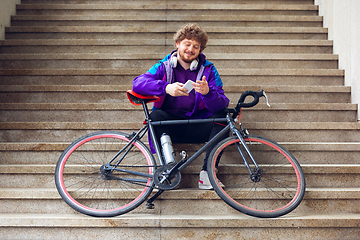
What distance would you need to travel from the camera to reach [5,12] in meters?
3.34

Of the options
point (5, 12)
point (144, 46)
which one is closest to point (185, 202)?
point (144, 46)

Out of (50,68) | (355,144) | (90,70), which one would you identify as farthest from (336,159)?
(50,68)

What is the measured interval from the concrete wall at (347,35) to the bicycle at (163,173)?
3.80 ft

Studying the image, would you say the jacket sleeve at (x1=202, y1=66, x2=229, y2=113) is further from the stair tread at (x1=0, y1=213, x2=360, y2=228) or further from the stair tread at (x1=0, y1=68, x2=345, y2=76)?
the stair tread at (x1=0, y1=68, x2=345, y2=76)

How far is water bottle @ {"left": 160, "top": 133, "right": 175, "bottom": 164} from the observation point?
184 centimetres

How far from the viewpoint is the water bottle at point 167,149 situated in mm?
1844

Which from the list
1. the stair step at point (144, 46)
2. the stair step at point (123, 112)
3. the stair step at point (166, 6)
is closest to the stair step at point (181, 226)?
the stair step at point (123, 112)

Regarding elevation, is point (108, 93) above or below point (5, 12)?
below

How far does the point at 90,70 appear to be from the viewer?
9.44ft

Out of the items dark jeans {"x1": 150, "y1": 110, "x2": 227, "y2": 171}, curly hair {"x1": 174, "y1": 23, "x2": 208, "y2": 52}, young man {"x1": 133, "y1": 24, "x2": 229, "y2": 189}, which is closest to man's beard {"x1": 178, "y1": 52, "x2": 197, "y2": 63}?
young man {"x1": 133, "y1": 24, "x2": 229, "y2": 189}

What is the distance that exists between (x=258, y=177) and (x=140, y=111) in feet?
4.01

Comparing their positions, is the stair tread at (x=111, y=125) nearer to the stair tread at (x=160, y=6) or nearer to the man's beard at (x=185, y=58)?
the man's beard at (x=185, y=58)

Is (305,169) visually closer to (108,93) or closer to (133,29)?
(108,93)

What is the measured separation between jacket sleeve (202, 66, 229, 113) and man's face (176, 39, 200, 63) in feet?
0.59
